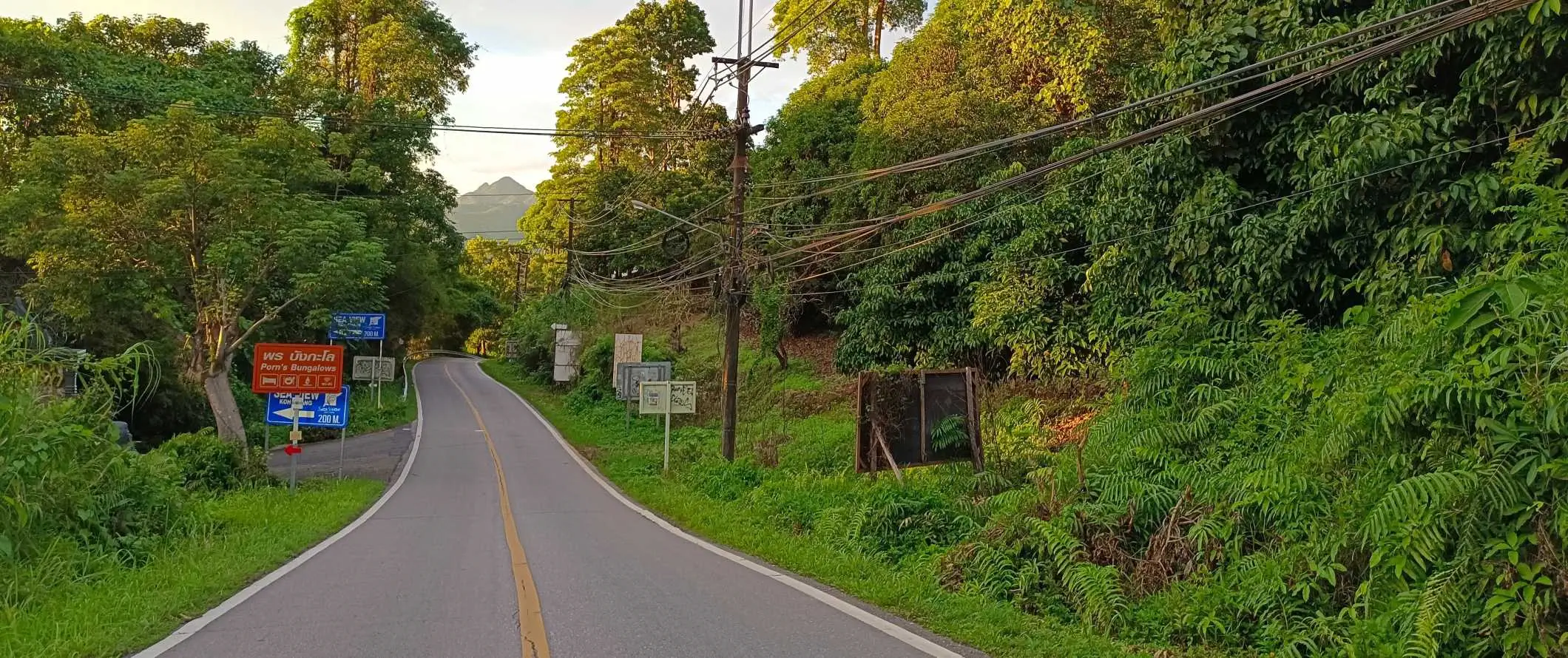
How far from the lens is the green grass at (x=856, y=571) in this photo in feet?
19.9

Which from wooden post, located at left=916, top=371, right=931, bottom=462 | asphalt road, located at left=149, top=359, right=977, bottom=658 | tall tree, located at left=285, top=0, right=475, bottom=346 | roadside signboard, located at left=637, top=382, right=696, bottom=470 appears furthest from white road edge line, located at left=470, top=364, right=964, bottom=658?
tall tree, located at left=285, top=0, right=475, bottom=346

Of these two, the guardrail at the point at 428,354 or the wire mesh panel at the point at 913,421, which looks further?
the guardrail at the point at 428,354

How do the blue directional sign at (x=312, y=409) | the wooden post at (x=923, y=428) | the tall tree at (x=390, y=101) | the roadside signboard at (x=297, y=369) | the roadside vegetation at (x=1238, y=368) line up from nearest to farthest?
the roadside vegetation at (x=1238, y=368) → the wooden post at (x=923, y=428) → the roadside signboard at (x=297, y=369) → the blue directional sign at (x=312, y=409) → the tall tree at (x=390, y=101)

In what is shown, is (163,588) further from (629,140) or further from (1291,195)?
(629,140)

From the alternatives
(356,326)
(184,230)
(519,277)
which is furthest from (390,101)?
(519,277)

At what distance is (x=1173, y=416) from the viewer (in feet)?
31.6

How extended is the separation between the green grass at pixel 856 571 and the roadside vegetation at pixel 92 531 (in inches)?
207

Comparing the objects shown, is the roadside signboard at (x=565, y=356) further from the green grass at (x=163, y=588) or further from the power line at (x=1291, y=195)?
the power line at (x=1291, y=195)

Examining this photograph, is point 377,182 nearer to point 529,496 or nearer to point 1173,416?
point 529,496

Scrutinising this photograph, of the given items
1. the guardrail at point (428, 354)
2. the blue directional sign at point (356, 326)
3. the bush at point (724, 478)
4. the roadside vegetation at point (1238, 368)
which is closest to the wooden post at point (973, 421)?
the roadside vegetation at point (1238, 368)

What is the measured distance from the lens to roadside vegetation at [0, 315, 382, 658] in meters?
6.42

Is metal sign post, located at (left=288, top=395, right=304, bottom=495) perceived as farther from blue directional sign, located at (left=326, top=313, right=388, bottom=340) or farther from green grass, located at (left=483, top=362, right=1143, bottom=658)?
green grass, located at (left=483, top=362, right=1143, bottom=658)

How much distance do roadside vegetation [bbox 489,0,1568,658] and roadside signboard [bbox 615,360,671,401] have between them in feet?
15.9

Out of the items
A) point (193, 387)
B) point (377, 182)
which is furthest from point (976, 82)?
point (193, 387)
